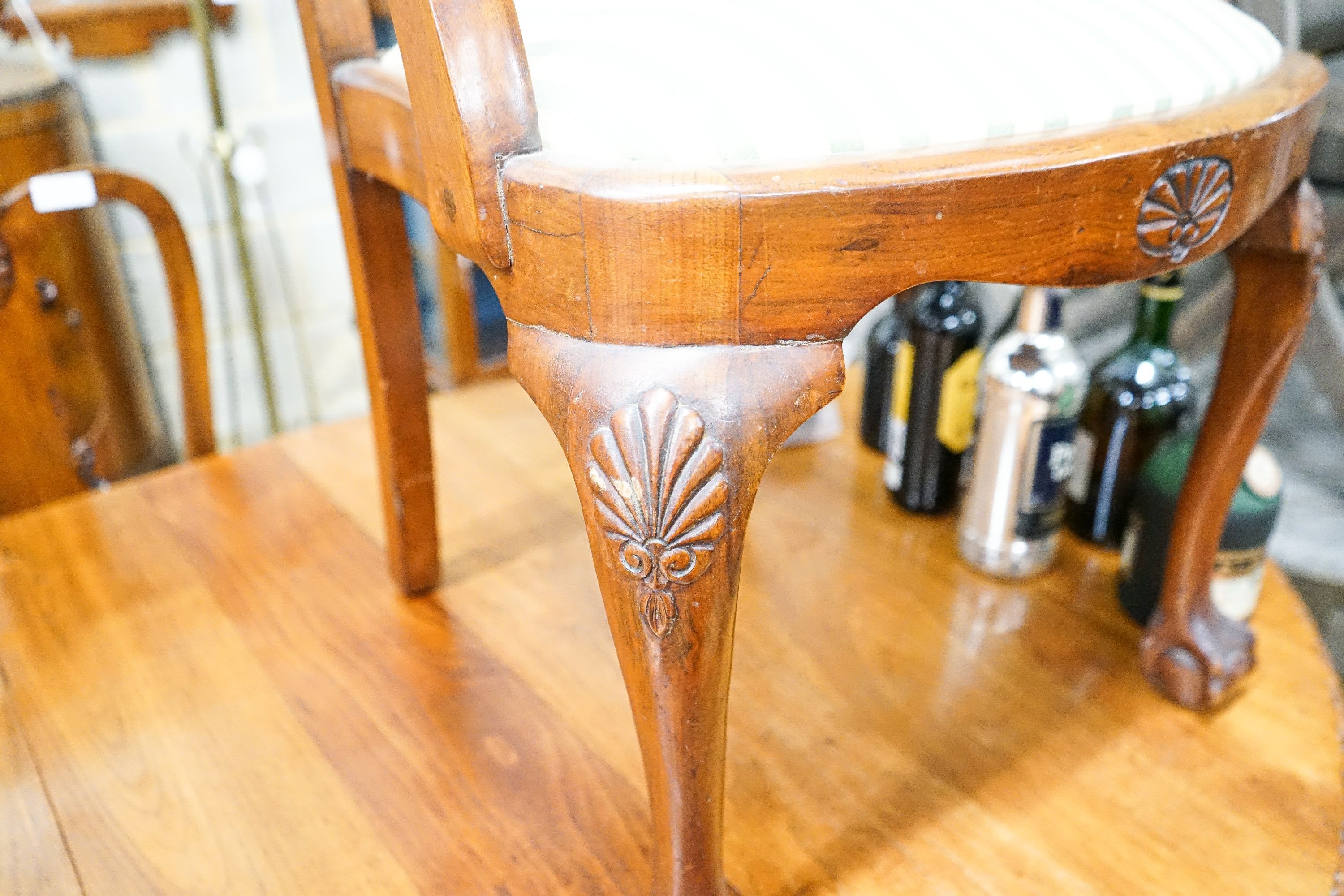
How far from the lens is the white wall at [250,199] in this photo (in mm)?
1385

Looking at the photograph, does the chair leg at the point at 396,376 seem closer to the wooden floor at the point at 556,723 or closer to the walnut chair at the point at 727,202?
the wooden floor at the point at 556,723

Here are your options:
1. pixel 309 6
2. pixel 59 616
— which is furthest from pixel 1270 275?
pixel 59 616

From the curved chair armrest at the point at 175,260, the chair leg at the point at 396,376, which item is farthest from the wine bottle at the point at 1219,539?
the curved chair armrest at the point at 175,260

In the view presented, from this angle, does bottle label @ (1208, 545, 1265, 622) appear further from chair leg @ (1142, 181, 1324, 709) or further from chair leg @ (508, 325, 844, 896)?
chair leg @ (508, 325, 844, 896)

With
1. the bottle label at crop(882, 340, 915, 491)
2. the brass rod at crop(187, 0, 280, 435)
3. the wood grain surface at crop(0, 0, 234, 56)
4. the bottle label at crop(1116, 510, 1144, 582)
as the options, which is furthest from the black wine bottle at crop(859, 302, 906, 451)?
the wood grain surface at crop(0, 0, 234, 56)

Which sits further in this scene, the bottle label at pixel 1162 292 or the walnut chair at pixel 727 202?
the bottle label at pixel 1162 292

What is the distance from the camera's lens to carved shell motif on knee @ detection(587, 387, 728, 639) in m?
0.38

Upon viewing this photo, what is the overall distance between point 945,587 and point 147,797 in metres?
0.59

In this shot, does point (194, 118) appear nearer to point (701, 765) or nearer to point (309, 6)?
point (309, 6)

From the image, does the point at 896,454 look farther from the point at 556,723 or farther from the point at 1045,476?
the point at 556,723

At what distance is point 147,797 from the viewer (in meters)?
0.61

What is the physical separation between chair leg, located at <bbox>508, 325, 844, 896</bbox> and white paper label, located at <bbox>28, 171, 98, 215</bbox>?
0.58 meters

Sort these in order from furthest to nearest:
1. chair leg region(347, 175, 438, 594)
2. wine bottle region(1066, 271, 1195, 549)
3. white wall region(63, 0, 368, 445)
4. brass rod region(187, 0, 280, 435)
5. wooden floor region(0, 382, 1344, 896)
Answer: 1. white wall region(63, 0, 368, 445)
2. brass rod region(187, 0, 280, 435)
3. wine bottle region(1066, 271, 1195, 549)
4. chair leg region(347, 175, 438, 594)
5. wooden floor region(0, 382, 1344, 896)

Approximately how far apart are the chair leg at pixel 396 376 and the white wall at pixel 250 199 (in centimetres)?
78
